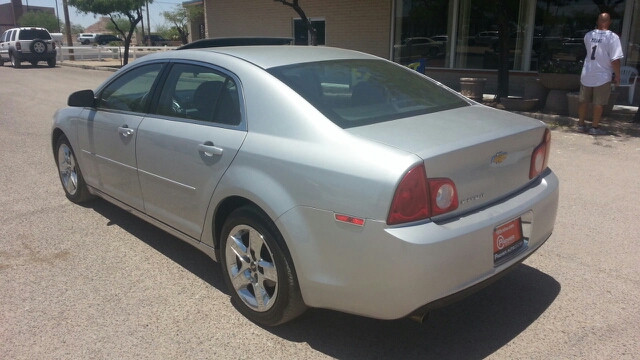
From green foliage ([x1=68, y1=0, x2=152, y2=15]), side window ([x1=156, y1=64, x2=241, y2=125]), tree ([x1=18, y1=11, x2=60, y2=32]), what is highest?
tree ([x1=18, y1=11, x2=60, y2=32])

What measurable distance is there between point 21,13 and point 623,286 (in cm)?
9102

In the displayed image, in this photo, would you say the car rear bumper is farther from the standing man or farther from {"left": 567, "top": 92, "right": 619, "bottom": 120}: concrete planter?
{"left": 567, "top": 92, "right": 619, "bottom": 120}: concrete planter

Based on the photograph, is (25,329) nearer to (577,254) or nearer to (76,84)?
(577,254)

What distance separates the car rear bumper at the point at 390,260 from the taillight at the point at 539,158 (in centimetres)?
42

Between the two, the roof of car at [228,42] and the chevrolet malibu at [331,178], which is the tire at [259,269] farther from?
the roof of car at [228,42]

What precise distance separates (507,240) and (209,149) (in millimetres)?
1827

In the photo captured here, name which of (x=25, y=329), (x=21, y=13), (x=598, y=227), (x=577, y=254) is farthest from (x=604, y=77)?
(x=21, y=13)

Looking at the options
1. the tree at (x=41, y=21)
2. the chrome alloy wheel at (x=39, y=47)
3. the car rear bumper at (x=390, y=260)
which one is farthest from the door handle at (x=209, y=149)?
the tree at (x=41, y=21)

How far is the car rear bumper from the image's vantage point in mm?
2541

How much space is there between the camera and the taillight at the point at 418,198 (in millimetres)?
2529

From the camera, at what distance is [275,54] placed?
3758mm

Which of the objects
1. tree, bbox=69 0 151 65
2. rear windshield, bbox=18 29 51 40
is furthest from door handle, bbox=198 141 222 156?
rear windshield, bbox=18 29 51 40

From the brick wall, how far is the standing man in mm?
8904

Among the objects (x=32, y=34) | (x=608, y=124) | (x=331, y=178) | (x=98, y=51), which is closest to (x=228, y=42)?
(x=331, y=178)
